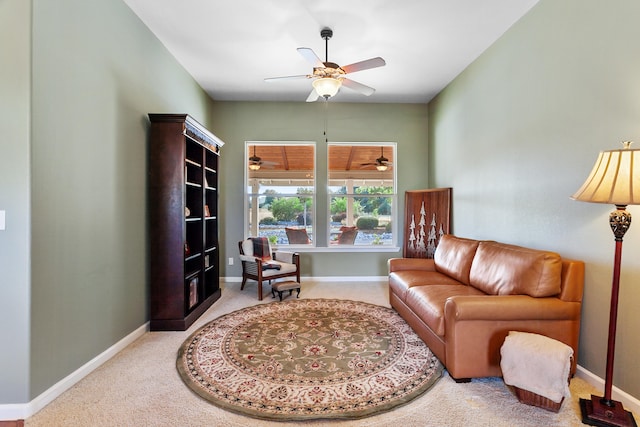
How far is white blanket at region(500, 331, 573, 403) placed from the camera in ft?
5.59

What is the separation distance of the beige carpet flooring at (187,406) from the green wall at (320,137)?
2742 millimetres

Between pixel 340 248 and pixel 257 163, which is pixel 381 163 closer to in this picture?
pixel 340 248

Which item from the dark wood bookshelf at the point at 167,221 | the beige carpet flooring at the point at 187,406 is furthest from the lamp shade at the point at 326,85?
the beige carpet flooring at the point at 187,406

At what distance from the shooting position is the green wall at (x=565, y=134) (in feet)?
6.12

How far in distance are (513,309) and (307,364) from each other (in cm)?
158

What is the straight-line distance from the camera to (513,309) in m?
2.02

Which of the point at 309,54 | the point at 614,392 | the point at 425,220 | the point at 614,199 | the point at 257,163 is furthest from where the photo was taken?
the point at 257,163

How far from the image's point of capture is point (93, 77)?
2273 millimetres

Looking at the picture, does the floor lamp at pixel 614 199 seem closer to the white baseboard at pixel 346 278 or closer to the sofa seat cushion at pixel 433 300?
the sofa seat cushion at pixel 433 300

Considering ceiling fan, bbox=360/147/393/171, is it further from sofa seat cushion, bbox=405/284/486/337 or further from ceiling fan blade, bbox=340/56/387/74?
sofa seat cushion, bbox=405/284/486/337

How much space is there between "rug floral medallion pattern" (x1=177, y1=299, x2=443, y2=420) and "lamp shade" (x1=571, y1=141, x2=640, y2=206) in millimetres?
1589

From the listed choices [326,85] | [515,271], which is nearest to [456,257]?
[515,271]

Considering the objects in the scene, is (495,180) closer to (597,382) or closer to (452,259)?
(452,259)

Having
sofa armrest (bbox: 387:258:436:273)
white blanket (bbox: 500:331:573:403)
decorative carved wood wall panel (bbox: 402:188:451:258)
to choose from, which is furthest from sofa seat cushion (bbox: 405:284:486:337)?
decorative carved wood wall panel (bbox: 402:188:451:258)
